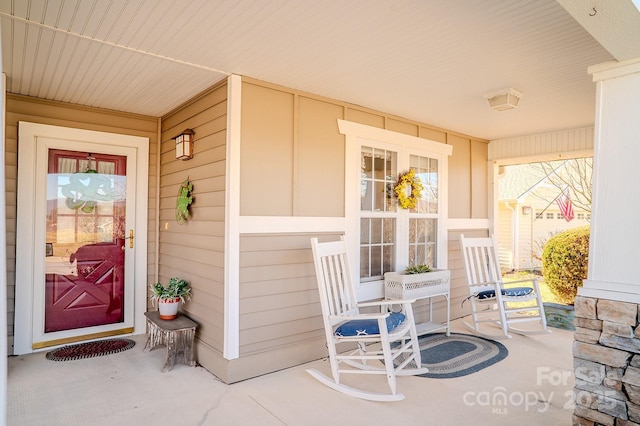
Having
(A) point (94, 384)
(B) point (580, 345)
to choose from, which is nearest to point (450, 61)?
(B) point (580, 345)

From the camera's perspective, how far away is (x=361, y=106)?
4191 mm

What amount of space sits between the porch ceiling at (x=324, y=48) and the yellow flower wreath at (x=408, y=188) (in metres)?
0.83

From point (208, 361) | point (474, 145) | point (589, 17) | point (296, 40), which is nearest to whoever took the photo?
point (589, 17)

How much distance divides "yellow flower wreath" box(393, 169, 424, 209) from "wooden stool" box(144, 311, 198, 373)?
8.18ft

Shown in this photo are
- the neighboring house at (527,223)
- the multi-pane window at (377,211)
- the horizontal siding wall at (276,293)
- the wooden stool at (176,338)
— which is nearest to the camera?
the horizontal siding wall at (276,293)

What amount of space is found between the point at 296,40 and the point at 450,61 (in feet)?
3.84

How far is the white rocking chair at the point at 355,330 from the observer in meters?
2.95

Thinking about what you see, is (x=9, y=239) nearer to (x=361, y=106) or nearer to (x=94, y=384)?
(x=94, y=384)

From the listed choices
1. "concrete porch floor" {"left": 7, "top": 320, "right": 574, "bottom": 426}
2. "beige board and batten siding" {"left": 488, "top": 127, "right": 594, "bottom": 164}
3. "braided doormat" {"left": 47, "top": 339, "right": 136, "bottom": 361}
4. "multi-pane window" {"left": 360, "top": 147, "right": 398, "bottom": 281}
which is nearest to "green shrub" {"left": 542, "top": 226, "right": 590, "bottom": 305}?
"beige board and batten siding" {"left": 488, "top": 127, "right": 594, "bottom": 164}

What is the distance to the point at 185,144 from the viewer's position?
3.82 metres

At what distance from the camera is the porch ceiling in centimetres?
224

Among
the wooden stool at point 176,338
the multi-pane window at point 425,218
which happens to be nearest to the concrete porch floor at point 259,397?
the wooden stool at point 176,338

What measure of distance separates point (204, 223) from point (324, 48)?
1838 mm

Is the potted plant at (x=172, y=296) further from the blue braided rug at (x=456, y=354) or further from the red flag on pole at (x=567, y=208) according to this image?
the red flag on pole at (x=567, y=208)
